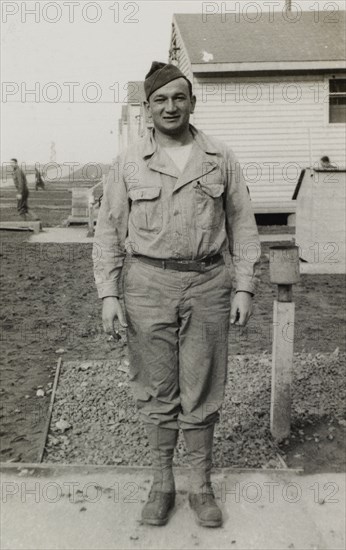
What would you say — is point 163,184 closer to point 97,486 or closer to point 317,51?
point 97,486

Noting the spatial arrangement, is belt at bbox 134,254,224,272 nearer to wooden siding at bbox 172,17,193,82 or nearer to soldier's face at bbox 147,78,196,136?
soldier's face at bbox 147,78,196,136

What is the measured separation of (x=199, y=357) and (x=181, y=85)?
1.26 metres

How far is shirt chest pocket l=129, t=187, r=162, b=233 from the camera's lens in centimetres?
292

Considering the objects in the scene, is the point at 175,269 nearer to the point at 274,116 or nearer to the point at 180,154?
the point at 180,154

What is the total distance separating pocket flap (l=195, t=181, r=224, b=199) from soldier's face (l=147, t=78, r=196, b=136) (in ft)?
0.91

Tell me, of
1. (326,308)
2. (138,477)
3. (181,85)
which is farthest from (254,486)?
(326,308)

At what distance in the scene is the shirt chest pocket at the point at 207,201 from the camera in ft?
9.59

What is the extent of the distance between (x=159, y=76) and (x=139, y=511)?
2053 mm

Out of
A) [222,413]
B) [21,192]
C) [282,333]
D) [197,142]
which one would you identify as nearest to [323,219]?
[222,413]

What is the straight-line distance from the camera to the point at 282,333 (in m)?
3.83

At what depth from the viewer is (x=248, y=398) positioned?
4625 mm

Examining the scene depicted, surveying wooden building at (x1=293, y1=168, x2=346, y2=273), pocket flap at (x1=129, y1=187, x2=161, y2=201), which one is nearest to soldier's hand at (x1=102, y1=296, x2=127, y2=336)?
pocket flap at (x1=129, y1=187, x2=161, y2=201)

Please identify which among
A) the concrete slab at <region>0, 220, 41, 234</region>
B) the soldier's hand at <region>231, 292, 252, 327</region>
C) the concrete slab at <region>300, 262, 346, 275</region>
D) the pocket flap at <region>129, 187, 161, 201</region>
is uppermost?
the pocket flap at <region>129, 187, 161, 201</region>

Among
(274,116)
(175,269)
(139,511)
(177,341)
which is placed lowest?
(139,511)
